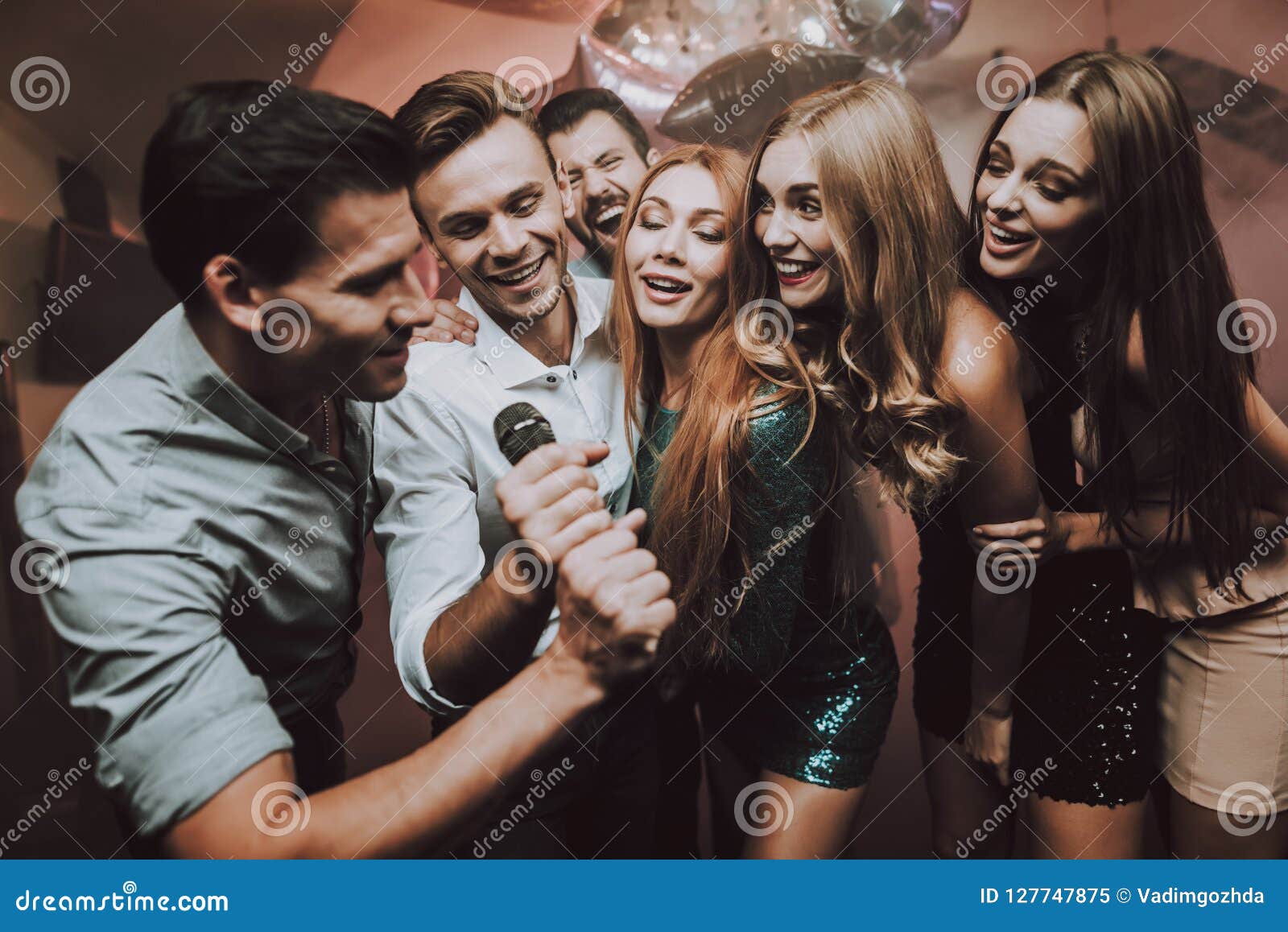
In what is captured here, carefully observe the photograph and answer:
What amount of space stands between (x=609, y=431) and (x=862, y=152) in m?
0.70

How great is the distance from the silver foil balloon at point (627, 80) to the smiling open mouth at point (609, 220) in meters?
0.16

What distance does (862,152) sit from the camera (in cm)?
150

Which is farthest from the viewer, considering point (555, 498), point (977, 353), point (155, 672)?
point (977, 353)

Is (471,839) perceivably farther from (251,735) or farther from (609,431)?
(609,431)

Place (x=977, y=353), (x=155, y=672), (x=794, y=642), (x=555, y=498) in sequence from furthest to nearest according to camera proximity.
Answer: (x=794, y=642), (x=977, y=353), (x=555, y=498), (x=155, y=672)

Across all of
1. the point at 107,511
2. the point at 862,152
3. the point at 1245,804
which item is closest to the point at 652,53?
the point at 862,152

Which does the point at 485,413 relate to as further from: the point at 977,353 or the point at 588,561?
the point at 977,353

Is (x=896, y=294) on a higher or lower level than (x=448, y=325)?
higher

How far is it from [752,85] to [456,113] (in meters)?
0.63

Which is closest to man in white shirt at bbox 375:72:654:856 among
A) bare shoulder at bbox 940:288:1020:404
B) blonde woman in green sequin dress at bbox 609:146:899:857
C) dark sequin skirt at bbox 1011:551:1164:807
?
blonde woman in green sequin dress at bbox 609:146:899:857

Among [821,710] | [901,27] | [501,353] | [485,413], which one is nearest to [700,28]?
[901,27]

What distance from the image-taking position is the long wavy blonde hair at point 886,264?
59.4 inches

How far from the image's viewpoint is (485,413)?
5.25ft

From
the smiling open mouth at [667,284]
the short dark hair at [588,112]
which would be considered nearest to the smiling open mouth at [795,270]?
the smiling open mouth at [667,284]
